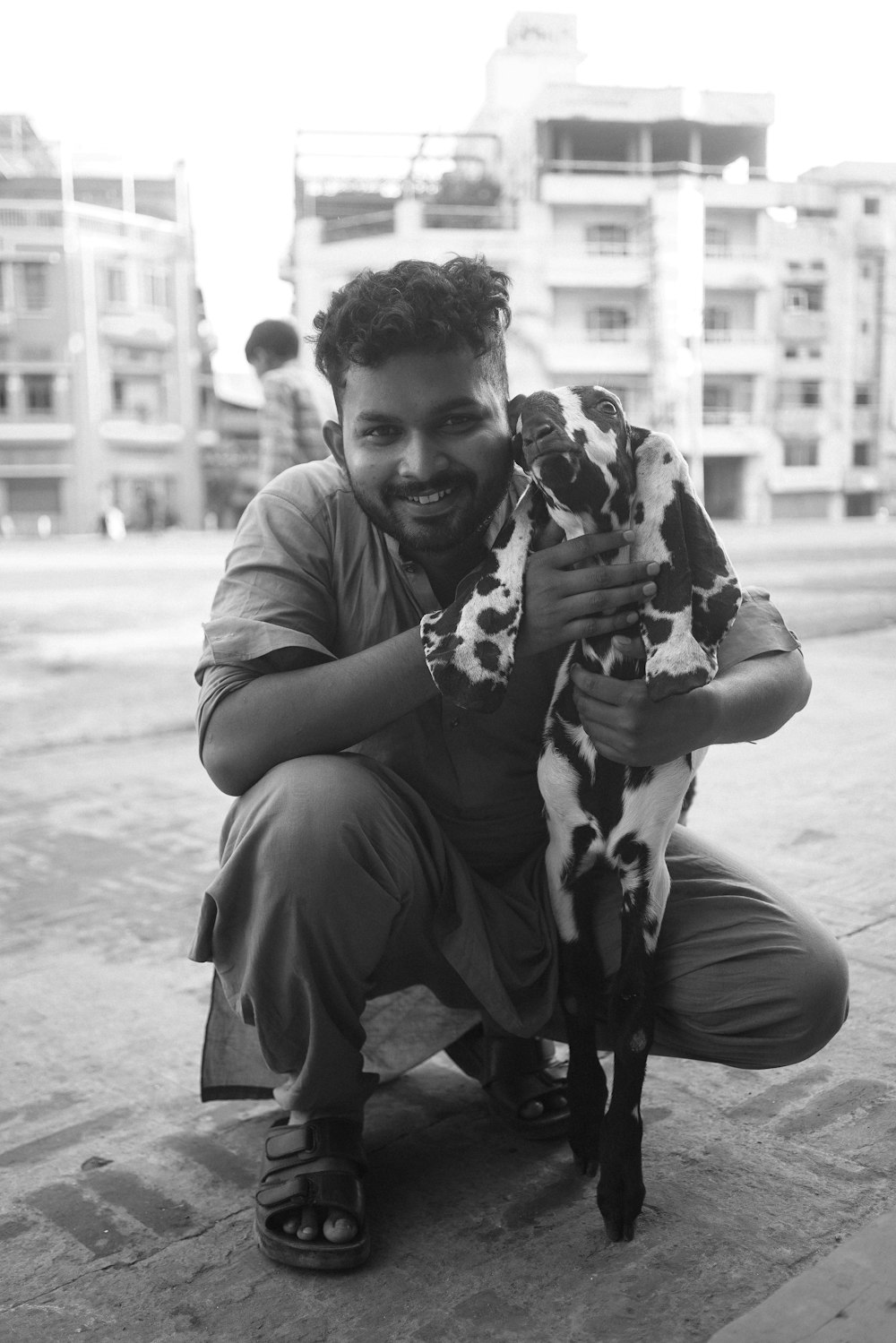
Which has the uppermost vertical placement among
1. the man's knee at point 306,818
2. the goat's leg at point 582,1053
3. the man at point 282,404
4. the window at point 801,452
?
the window at point 801,452

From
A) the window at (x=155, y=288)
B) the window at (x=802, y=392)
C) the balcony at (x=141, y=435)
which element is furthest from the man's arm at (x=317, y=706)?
the window at (x=155, y=288)

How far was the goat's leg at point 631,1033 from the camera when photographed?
5.46 ft

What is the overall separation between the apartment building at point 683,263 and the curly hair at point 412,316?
36336 millimetres

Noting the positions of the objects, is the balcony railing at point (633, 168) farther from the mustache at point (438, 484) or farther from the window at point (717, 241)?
the mustache at point (438, 484)

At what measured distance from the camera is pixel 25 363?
4128 cm

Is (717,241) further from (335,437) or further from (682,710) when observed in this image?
(682,710)

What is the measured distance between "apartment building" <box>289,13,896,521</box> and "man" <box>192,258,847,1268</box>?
119 feet

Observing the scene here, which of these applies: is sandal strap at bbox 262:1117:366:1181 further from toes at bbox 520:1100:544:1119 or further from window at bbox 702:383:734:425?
window at bbox 702:383:734:425

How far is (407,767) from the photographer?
1.96 metres

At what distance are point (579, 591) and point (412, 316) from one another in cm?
48

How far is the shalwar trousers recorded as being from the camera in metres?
1.72

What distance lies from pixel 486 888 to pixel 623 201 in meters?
41.0

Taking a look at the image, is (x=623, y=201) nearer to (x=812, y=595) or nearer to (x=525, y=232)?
(x=525, y=232)

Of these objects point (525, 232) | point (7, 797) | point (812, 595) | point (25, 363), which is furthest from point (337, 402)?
point (25, 363)
